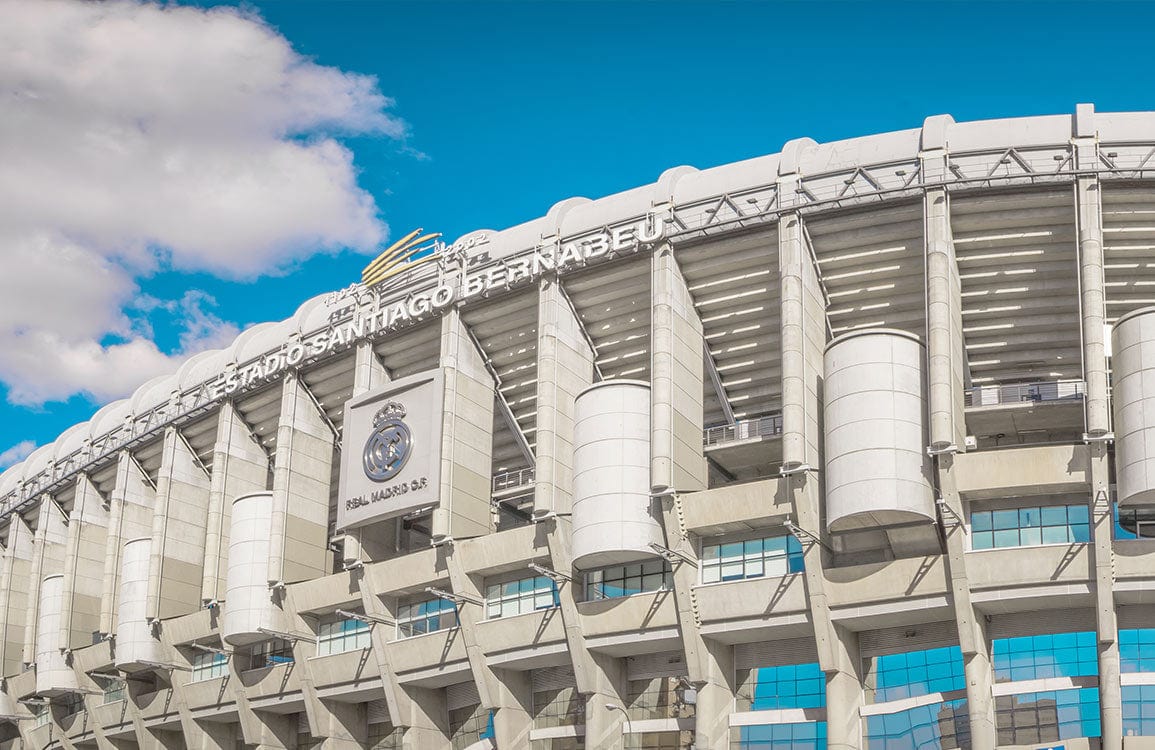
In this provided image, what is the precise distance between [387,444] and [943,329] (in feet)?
80.6

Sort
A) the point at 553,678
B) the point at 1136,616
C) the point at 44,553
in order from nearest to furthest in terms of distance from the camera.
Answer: the point at 1136,616 < the point at 553,678 < the point at 44,553

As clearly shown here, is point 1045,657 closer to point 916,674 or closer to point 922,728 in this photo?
point 916,674

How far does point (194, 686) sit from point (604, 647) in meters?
25.7

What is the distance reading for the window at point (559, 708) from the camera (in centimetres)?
5734

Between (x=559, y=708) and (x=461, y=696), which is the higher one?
(x=461, y=696)

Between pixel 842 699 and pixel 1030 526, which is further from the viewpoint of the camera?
pixel 842 699

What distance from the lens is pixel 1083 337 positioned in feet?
158

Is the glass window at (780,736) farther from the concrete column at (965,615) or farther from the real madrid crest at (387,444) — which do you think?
the real madrid crest at (387,444)

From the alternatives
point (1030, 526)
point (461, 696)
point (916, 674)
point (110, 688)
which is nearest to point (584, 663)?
point (461, 696)

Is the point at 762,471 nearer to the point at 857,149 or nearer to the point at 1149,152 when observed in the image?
the point at 857,149

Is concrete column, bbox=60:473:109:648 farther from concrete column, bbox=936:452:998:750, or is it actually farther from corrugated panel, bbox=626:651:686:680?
concrete column, bbox=936:452:998:750

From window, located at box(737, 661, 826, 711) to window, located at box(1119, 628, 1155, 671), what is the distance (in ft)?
34.1

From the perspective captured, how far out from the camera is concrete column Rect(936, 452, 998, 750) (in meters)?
47.1

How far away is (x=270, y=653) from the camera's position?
6831cm
